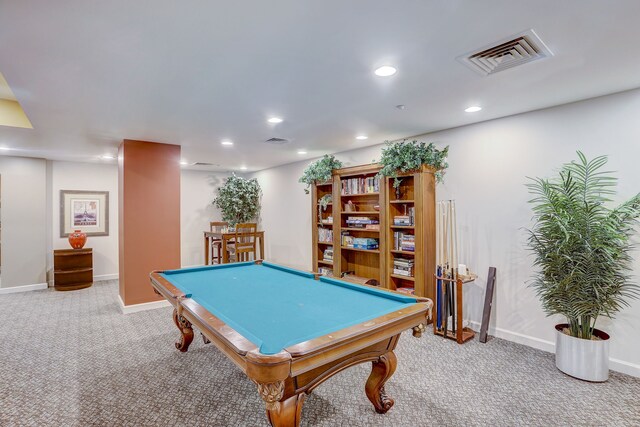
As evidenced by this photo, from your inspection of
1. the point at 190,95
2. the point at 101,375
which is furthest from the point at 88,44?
the point at 101,375

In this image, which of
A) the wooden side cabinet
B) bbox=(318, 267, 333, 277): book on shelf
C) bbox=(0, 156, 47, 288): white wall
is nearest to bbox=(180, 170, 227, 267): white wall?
the wooden side cabinet

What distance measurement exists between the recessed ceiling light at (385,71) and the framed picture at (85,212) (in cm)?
644

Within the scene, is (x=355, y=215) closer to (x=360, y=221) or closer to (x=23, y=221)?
(x=360, y=221)

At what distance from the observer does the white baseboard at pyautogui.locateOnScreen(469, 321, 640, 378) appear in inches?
107

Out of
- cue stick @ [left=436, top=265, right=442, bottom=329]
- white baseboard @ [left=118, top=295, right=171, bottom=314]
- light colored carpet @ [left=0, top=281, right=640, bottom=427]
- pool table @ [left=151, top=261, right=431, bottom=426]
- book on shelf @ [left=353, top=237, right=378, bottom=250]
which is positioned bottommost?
light colored carpet @ [left=0, top=281, right=640, bottom=427]

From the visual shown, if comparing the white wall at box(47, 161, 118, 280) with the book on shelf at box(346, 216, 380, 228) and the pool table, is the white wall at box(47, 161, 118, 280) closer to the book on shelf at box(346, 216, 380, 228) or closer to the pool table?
the pool table

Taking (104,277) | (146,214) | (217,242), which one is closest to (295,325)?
(146,214)

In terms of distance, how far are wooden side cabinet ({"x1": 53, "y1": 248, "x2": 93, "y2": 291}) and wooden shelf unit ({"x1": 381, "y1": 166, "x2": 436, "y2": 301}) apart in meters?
5.53

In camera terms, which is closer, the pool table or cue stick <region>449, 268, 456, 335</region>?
the pool table

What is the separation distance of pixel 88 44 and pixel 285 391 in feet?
7.57

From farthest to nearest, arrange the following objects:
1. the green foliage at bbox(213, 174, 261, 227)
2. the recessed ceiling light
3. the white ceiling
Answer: the green foliage at bbox(213, 174, 261, 227) → the recessed ceiling light → the white ceiling

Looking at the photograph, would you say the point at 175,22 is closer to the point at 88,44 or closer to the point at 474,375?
the point at 88,44

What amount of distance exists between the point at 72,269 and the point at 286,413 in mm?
6229

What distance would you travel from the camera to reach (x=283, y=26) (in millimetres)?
1759
